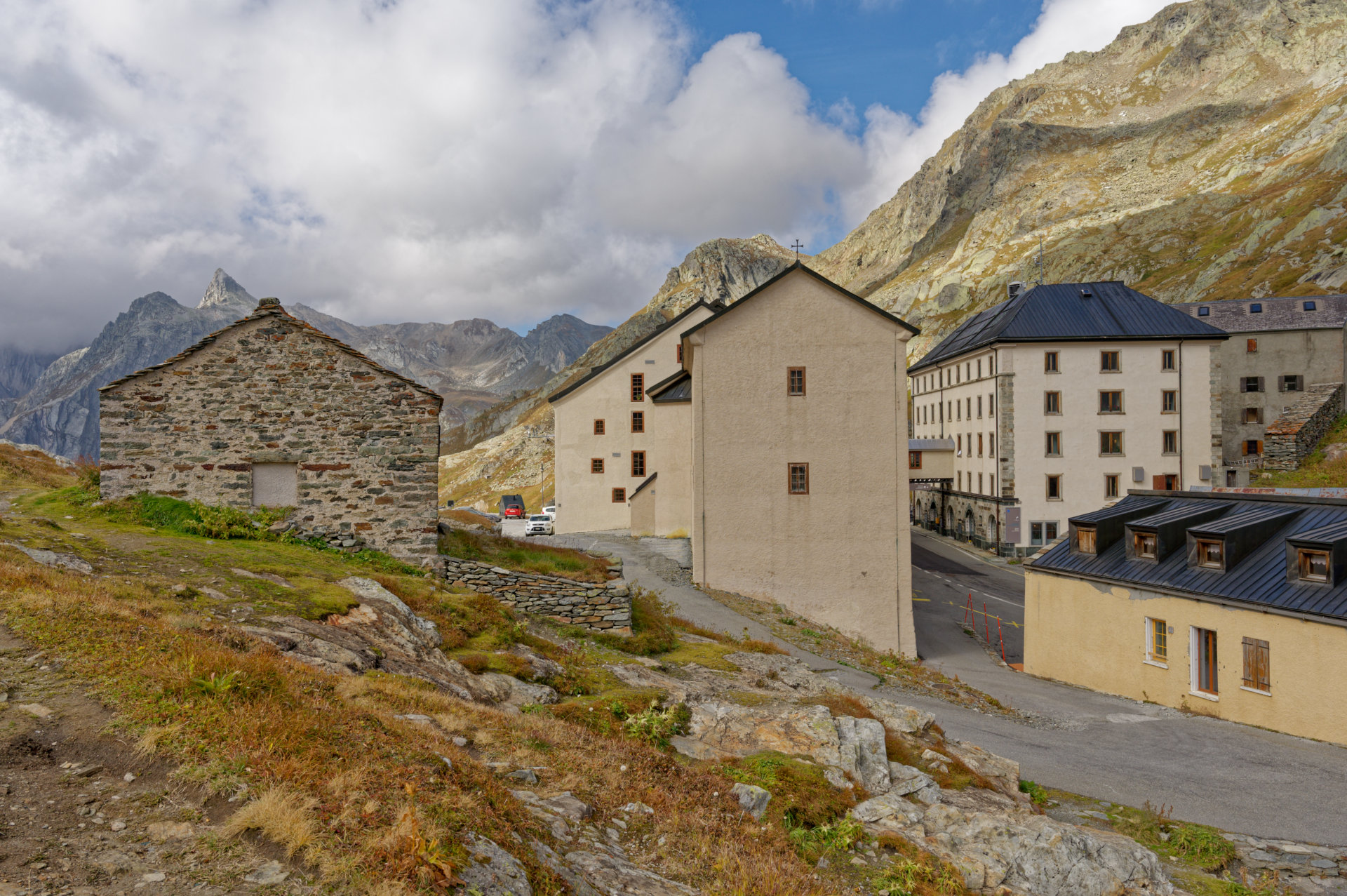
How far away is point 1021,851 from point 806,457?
→ 2014 cm

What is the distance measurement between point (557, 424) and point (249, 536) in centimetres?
2704

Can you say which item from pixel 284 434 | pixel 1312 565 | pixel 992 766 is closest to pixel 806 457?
pixel 1312 565

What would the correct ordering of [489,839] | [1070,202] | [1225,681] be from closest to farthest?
[489,839], [1225,681], [1070,202]

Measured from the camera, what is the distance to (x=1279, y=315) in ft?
213

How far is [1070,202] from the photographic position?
163875 millimetres

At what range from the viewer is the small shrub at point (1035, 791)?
466 inches

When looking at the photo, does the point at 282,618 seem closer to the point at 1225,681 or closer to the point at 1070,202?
the point at 1225,681

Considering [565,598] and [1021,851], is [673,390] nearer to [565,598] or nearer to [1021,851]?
[565,598]

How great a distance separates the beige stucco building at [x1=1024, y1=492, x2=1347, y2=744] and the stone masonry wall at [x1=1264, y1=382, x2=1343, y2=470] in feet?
155

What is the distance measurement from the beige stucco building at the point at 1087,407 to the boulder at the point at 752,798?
48.9 metres

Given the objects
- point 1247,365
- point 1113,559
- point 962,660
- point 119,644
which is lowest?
point 962,660

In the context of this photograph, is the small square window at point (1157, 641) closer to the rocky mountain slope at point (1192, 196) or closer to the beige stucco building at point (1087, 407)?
the beige stucco building at point (1087, 407)

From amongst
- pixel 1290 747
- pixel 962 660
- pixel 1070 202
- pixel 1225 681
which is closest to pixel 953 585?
pixel 962 660

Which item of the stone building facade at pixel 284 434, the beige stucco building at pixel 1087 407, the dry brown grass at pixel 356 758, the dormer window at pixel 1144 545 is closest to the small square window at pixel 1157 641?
the dormer window at pixel 1144 545
